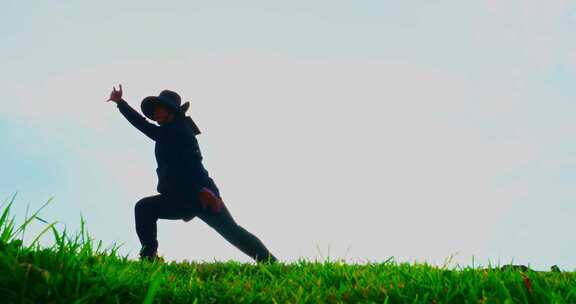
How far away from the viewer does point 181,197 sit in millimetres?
6926

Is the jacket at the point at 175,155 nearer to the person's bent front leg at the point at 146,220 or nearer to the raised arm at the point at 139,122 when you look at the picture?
the raised arm at the point at 139,122

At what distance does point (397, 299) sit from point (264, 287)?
875mm

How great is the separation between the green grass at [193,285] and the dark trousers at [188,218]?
8.27 feet

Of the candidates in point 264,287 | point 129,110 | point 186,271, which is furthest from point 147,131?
point 264,287

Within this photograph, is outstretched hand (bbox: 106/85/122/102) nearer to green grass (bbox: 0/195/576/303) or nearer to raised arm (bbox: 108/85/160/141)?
raised arm (bbox: 108/85/160/141)

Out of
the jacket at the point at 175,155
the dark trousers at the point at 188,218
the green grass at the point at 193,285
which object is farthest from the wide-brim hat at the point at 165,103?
the green grass at the point at 193,285

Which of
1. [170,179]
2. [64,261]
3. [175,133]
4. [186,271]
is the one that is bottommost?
[64,261]

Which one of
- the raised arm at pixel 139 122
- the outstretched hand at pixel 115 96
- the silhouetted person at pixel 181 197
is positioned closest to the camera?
the silhouetted person at pixel 181 197

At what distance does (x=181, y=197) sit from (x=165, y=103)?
1.17 meters

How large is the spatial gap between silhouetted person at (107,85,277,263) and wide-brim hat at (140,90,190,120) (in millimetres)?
258

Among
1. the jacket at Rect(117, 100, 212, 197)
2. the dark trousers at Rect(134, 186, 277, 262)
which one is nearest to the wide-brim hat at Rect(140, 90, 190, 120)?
the jacket at Rect(117, 100, 212, 197)

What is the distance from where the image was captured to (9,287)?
2.67 m

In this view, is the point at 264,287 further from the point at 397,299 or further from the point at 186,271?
the point at 186,271

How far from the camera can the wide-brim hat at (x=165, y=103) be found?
7363mm
